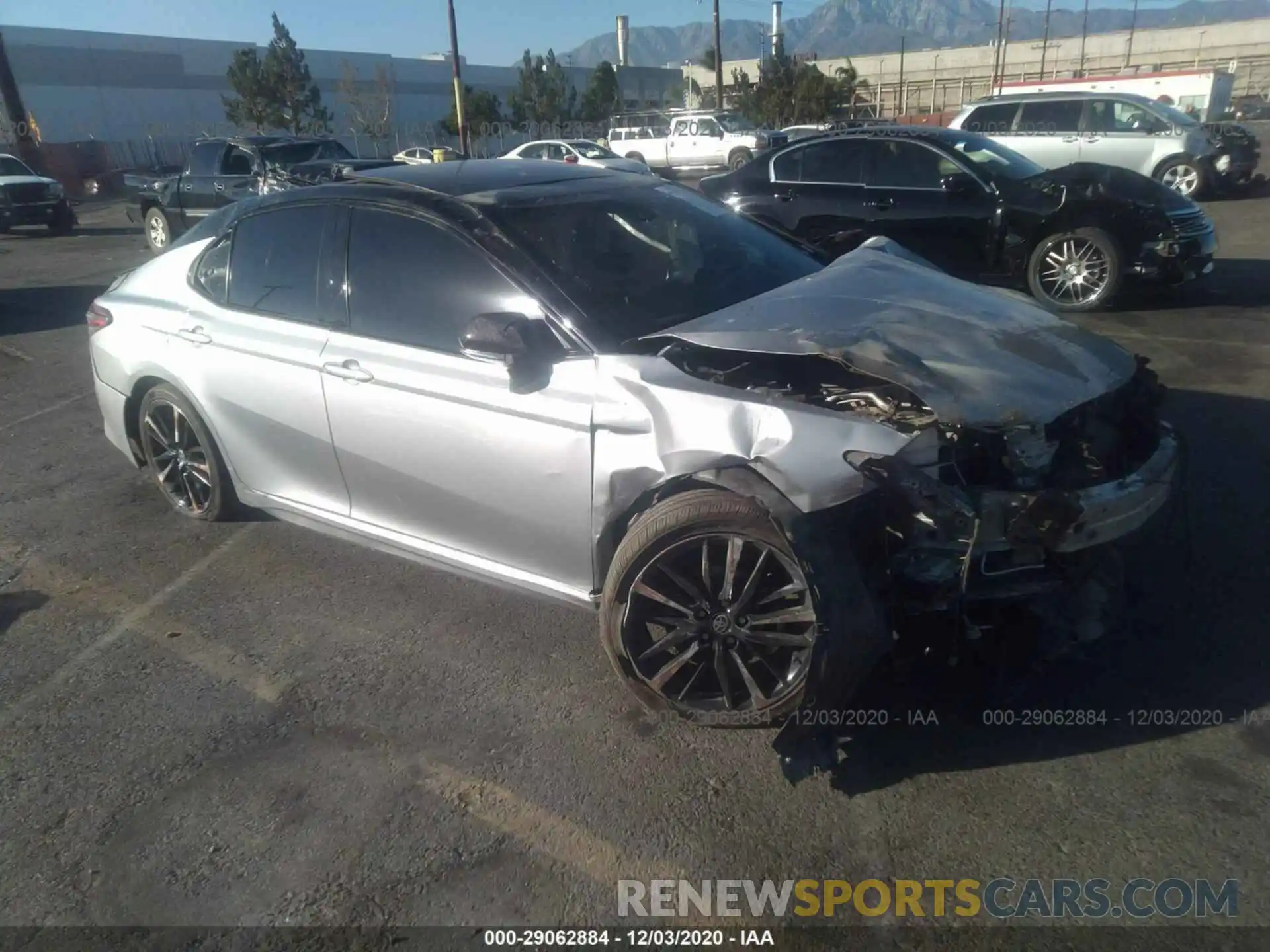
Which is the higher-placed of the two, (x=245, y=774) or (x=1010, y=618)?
(x=1010, y=618)

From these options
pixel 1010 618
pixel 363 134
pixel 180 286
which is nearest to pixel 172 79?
pixel 363 134

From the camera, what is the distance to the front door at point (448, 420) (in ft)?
Result: 10.3

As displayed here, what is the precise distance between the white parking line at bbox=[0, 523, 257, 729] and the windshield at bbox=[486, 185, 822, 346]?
2.22m

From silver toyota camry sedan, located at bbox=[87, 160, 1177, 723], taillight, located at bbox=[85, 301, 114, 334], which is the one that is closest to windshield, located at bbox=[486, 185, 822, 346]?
silver toyota camry sedan, located at bbox=[87, 160, 1177, 723]

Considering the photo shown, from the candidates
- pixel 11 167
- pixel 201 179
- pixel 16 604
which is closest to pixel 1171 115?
pixel 201 179

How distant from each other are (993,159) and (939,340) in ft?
21.2

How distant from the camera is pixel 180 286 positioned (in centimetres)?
446

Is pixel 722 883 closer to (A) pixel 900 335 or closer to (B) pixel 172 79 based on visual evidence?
(A) pixel 900 335

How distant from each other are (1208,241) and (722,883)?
25.1ft

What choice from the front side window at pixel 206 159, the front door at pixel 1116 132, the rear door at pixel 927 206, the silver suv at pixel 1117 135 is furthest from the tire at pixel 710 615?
the front door at pixel 1116 132

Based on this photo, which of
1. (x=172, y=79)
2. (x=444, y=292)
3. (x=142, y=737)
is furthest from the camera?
(x=172, y=79)

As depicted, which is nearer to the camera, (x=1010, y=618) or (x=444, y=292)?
(x=1010, y=618)

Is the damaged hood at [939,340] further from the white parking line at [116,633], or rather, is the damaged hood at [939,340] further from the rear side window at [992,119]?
the rear side window at [992,119]

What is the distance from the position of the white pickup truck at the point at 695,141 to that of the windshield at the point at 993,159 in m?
18.9
